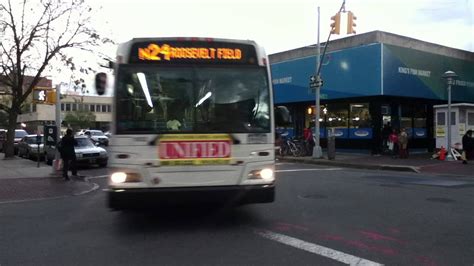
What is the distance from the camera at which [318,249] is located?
6273 millimetres

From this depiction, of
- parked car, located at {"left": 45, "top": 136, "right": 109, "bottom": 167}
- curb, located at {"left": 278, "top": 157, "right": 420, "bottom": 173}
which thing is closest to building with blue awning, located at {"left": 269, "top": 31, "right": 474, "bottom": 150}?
curb, located at {"left": 278, "top": 157, "right": 420, "bottom": 173}

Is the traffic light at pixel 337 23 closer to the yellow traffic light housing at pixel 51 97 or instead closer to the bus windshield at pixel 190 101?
the yellow traffic light housing at pixel 51 97

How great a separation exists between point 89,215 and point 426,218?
6053 mm

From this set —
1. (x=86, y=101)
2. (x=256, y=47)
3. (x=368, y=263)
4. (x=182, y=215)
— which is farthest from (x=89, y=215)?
(x=86, y=101)

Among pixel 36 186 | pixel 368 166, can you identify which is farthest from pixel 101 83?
pixel 368 166

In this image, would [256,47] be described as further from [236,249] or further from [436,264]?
[436,264]

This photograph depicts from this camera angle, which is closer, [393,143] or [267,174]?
[267,174]

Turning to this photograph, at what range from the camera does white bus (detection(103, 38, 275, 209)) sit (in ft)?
23.4

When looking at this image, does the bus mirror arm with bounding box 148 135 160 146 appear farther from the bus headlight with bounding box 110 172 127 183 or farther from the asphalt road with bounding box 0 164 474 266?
the asphalt road with bounding box 0 164 474 266

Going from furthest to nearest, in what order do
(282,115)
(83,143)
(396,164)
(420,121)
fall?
1. (420,121)
2. (83,143)
3. (396,164)
4. (282,115)

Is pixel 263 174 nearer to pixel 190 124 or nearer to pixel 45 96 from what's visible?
pixel 190 124

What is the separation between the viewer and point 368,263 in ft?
18.5

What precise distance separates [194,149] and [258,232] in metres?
1.57

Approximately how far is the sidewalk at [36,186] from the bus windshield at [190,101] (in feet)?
18.8
